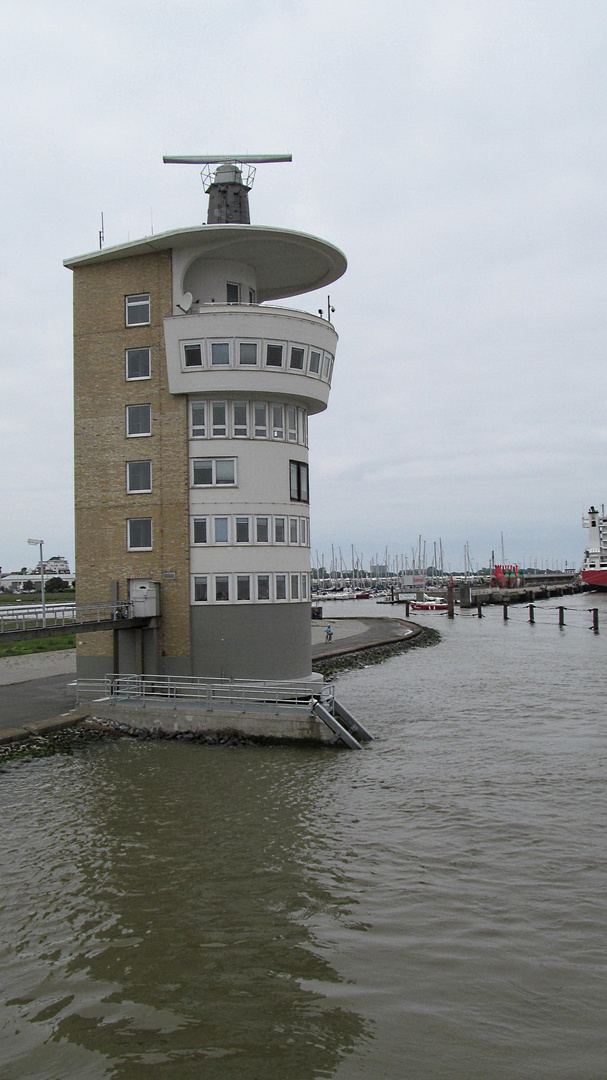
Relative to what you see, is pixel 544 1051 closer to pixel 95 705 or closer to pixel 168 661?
pixel 95 705

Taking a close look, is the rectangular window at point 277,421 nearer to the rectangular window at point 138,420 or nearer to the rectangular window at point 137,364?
the rectangular window at point 138,420

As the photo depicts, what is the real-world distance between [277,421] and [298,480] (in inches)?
97.6

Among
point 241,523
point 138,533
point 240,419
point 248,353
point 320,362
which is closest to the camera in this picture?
point 248,353

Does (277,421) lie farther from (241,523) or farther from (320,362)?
(241,523)

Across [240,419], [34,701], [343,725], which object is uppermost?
[240,419]

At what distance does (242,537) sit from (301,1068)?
830 inches

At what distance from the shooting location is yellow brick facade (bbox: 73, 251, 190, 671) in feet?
95.2

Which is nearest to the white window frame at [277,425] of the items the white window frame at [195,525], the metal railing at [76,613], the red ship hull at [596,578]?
the white window frame at [195,525]

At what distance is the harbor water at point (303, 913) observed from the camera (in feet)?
30.9

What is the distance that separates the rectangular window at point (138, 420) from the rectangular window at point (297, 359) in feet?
Answer: 17.9

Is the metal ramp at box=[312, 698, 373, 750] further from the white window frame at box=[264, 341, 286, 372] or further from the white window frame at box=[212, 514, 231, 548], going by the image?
the white window frame at box=[264, 341, 286, 372]

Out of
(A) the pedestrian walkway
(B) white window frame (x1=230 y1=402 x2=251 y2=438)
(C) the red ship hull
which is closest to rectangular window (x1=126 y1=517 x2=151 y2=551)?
(B) white window frame (x1=230 y1=402 x2=251 y2=438)

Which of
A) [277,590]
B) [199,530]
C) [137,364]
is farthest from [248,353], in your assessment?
[277,590]

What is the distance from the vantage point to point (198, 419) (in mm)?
29172
